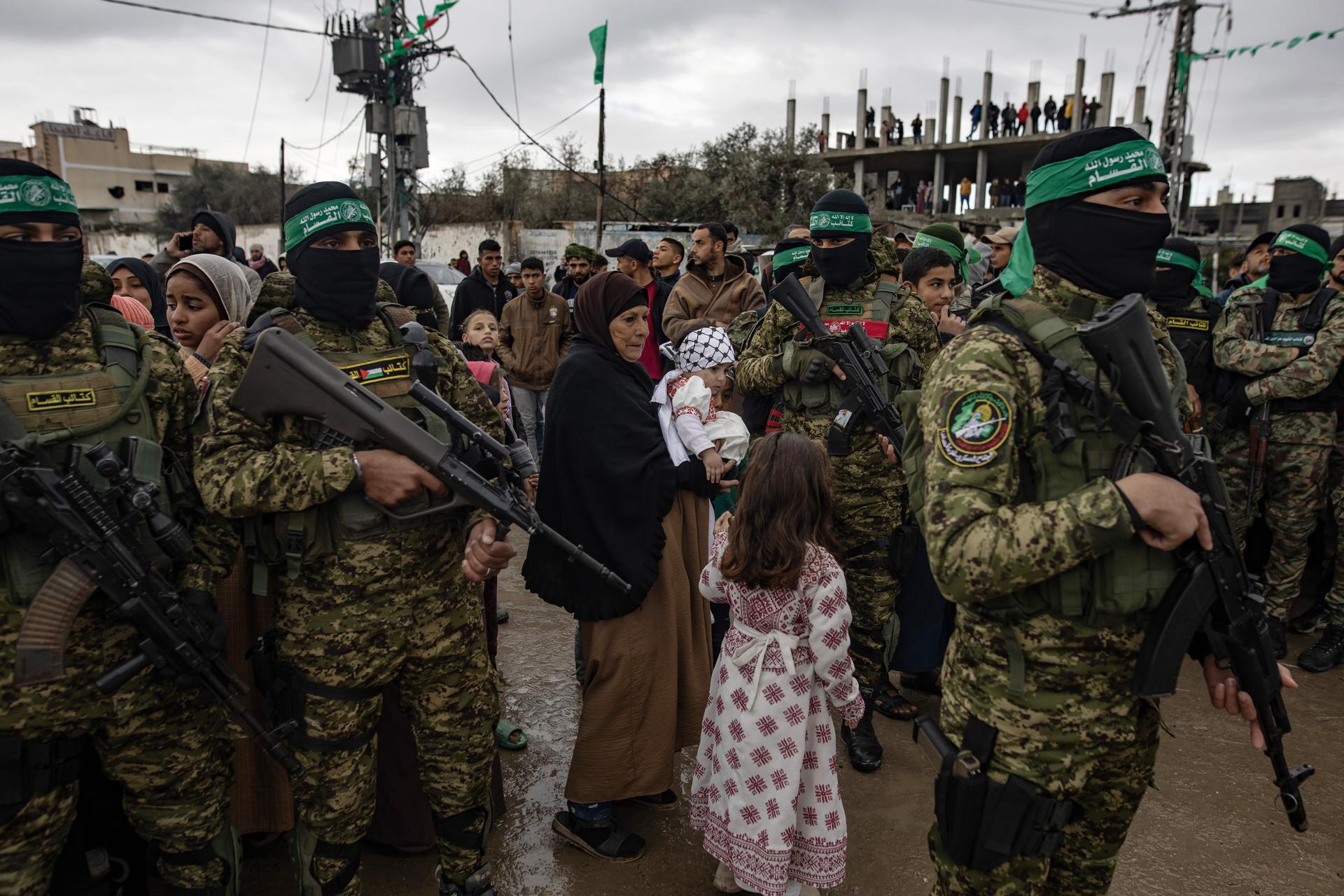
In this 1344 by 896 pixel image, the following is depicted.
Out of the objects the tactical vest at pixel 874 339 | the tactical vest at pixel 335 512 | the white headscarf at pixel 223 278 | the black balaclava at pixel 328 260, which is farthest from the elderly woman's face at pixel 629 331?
the white headscarf at pixel 223 278

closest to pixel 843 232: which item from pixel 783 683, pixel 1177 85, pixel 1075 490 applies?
pixel 783 683

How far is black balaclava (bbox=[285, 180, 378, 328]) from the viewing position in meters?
2.32

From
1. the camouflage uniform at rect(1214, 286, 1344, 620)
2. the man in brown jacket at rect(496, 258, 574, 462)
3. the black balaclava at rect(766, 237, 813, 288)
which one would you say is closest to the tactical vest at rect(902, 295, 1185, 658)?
the camouflage uniform at rect(1214, 286, 1344, 620)

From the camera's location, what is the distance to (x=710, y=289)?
6195 millimetres

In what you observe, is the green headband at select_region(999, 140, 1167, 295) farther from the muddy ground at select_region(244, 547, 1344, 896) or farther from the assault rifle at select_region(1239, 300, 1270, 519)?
the assault rifle at select_region(1239, 300, 1270, 519)

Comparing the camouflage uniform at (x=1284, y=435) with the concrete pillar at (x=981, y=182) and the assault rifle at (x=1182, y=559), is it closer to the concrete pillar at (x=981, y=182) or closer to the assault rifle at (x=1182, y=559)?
the assault rifle at (x=1182, y=559)

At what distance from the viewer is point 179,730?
2.24 m

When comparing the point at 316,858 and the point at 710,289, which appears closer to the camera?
the point at 316,858

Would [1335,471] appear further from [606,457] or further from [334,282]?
[334,282]

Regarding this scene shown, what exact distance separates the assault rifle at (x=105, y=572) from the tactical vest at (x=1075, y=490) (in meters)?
2.08

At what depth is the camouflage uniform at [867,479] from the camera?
3.62m

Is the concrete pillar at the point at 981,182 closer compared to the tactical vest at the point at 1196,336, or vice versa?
the tactical vest at the point at 1196,336

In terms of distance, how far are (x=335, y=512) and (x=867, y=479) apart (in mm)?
2309

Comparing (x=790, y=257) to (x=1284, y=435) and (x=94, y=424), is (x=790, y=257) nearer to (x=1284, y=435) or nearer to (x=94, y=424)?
(x=1284, y=435)
